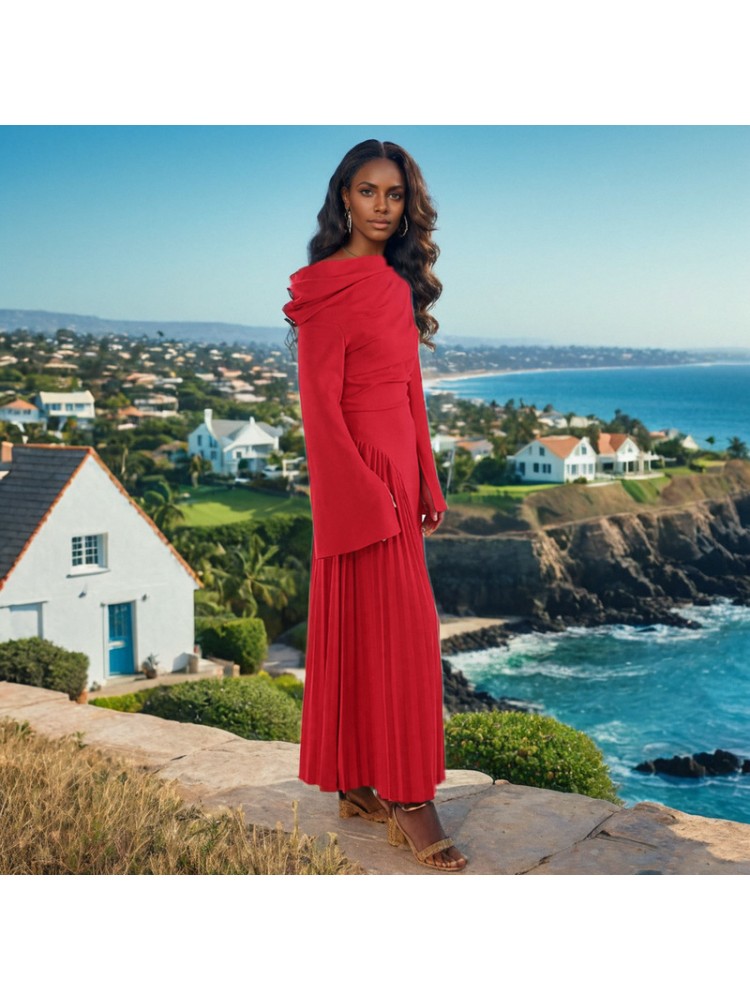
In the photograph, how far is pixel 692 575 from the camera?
1414 inches

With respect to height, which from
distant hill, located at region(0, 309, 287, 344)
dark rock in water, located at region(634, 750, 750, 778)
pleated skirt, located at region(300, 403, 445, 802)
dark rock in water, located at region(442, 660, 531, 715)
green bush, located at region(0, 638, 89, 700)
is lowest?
dark rock in water, located at region(634, 750, 750, 778)

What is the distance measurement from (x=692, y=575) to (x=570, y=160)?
49.5ft

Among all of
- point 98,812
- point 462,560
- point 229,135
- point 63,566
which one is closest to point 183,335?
point 229,135

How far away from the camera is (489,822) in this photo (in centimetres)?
306

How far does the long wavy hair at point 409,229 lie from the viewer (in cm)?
277

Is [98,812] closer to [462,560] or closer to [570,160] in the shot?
[462,560]

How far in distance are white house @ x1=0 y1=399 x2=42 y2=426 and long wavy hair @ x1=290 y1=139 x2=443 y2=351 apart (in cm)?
2163

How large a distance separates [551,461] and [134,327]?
14.7 meters

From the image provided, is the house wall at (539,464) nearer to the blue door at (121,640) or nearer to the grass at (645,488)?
the grass at (645,488)

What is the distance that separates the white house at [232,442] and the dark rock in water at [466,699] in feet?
25.1

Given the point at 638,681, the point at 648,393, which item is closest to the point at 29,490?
the point at 638,681

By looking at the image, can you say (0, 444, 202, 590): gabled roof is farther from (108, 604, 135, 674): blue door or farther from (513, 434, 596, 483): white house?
(513, 434, 596, 483): white house

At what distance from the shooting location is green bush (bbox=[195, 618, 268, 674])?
20391mm

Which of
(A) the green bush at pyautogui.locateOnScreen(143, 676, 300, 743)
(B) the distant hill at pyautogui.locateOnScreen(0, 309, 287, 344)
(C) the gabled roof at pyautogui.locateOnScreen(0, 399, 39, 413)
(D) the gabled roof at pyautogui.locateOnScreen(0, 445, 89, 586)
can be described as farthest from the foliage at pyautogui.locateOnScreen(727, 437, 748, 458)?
(A) the green bush at pyautogui.locateOnScreen(143, 676, 300, 743)
